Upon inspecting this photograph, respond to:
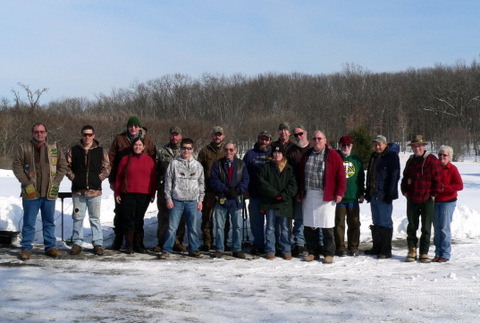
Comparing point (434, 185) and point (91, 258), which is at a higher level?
point (434, 185)

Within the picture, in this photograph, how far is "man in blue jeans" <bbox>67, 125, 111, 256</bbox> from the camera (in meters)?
7.73

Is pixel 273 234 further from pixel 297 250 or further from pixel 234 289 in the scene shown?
pixel 234 289

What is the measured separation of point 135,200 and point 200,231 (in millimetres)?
1728

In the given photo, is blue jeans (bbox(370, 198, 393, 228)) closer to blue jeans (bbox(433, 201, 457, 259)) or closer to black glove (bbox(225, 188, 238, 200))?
blue jeans (bbox(433, 201, 457, 259))

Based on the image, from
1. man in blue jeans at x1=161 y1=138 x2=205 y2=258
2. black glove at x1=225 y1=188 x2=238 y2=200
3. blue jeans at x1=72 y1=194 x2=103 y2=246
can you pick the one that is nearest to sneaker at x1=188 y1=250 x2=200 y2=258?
man in blue jeans at x1=161 y1=138 x2=205 y2=258

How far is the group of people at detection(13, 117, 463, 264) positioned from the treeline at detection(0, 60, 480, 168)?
4287 centimetres

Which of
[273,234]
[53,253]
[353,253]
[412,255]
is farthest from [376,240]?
[53,253]

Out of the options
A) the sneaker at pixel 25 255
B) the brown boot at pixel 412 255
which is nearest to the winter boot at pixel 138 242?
the sneaker at pixel 25 255

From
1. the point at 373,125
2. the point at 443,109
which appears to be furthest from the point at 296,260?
the point at 443,109

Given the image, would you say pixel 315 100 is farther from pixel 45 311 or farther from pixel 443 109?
pixel 45 311

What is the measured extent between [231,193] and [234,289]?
2080 mm

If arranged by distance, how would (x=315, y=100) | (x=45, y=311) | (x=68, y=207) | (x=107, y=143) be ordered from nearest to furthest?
(x=45, y=311)
(x=68, y=207)
(x=107, y=143)
(x=315, y=100)

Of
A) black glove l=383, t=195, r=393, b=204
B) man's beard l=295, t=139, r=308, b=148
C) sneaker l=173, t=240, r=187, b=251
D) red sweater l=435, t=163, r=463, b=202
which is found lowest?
sneaker l=173, t=240, r=187, b=251

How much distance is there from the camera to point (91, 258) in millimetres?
7547
